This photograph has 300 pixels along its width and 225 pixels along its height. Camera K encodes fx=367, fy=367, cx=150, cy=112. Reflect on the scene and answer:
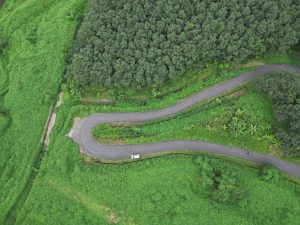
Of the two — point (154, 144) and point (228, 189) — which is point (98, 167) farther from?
point (228, 189)

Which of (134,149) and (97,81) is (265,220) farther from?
(97,81)

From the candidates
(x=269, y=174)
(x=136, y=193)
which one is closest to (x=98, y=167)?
(x=136, y=193)

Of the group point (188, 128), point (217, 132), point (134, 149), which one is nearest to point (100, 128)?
point (134, 149)

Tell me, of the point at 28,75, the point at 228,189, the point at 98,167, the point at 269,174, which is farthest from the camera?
the point at 28,75

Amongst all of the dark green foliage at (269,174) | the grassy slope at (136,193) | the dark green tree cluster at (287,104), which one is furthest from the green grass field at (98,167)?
the dark green tree cluster at (287,104)

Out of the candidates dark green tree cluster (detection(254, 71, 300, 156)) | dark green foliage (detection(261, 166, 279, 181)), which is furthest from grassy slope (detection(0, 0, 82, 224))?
dark green foliage (detection(261, 166, 279, 181))

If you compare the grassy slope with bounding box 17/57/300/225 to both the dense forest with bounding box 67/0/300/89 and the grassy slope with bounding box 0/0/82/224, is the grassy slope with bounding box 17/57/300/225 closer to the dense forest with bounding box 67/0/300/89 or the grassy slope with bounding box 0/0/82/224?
the grassy slope with bounding box 0/0/82/224
